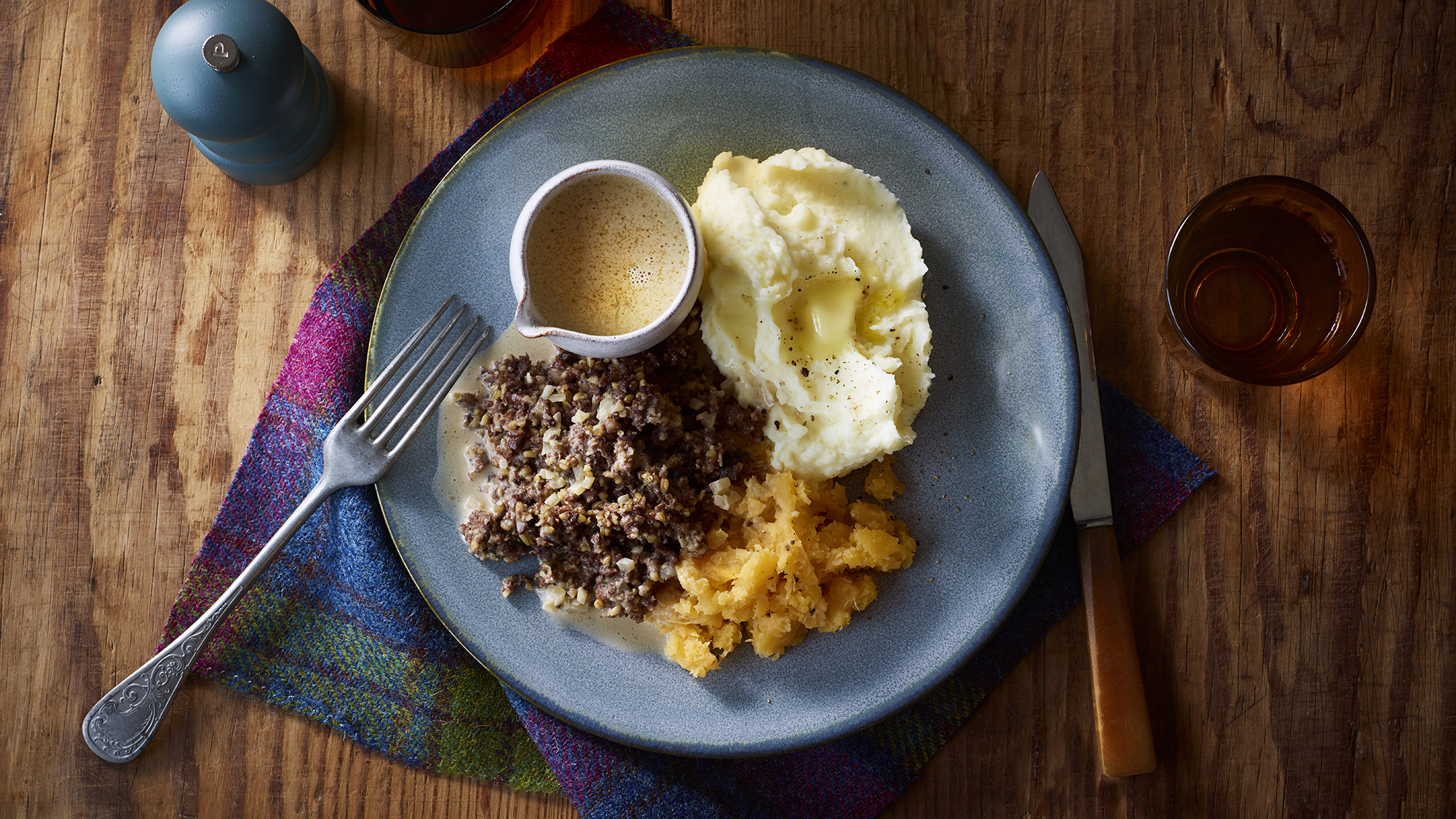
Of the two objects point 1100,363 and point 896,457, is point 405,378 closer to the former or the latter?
point 896,457

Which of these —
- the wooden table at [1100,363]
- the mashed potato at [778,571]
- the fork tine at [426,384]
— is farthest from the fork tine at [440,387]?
the mashed potato at [778,571]

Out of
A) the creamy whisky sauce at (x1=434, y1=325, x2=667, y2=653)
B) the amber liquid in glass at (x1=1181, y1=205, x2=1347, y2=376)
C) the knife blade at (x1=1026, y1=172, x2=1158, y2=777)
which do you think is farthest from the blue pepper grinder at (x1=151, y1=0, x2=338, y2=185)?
the amber liquid in glass at (x1=1181, y1=205, x2=1347, y2=376)

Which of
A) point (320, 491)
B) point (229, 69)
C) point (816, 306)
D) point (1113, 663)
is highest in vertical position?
point (229, 69)

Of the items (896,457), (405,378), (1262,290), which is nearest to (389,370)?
(405,378)

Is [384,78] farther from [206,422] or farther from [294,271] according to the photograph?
[206,422]

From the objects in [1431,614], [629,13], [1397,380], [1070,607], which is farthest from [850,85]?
[1431,614]

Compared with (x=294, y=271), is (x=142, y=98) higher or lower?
higher

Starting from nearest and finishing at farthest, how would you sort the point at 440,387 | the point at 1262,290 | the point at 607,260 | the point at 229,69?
1. the point at 229,69
2. the point at 607,260
3. the point at 440,387
4. the point at 1262,290
